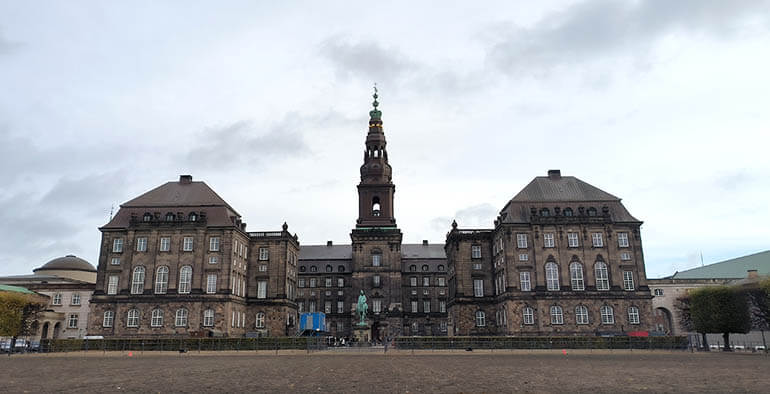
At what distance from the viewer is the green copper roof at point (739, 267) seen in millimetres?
87600

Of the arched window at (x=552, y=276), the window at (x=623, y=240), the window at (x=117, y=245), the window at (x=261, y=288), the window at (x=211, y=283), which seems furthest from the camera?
the window at (x=261, y=288)

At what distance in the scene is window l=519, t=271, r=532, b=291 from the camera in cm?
6900

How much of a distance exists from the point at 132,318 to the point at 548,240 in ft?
174

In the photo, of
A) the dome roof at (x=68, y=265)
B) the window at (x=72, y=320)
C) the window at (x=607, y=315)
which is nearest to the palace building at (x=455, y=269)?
the window at (x=607, y=315)

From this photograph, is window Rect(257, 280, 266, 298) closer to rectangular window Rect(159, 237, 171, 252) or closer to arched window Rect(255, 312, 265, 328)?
arched window Rect(255, 312, 265, 328)

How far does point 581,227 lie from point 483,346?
22.8 m

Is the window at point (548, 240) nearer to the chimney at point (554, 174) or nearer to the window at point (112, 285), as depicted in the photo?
the chimney at point (554, 174)

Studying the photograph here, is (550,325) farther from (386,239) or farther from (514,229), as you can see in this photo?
(386,239)

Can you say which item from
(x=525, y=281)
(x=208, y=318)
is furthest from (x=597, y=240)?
(x=208, y=318)

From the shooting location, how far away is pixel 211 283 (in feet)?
233

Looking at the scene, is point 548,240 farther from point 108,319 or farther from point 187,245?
point 108,319

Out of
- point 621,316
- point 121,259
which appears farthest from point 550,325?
point 121,259

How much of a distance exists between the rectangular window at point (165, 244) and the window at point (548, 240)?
48169 millimetres

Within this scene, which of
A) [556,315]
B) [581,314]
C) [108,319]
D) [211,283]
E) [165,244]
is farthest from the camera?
[165,244]
